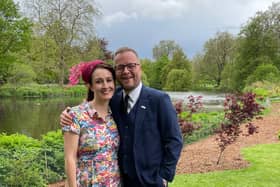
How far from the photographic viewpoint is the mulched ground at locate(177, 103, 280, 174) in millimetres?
6066

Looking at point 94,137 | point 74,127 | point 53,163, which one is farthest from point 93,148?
point 53,163

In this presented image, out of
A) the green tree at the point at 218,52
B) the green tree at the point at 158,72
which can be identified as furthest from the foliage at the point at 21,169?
the green tree at the point at 158,72

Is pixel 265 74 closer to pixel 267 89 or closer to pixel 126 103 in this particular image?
pixel 267 89

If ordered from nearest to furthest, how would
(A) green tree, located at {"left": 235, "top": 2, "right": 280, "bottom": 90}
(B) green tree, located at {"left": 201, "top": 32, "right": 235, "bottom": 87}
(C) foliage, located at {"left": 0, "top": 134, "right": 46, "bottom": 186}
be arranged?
1. (C) foliage, located at {"left": 0, "top": 134, "right": 46, "bottom": 186}
2. (A) green tree, located at {"left": 235, "top": 2, "right": 280, "bottom": 90}
3. (B) green tree, located at {"left": 201, "top": 32, "right": 235, "bottom": 87}

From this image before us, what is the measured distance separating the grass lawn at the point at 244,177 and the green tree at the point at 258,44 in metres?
28.1

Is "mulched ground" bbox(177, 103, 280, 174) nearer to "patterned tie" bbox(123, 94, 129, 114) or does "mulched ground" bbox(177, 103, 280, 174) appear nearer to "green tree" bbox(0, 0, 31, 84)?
"patterned tie" bbox(123, 94, 129, 114)

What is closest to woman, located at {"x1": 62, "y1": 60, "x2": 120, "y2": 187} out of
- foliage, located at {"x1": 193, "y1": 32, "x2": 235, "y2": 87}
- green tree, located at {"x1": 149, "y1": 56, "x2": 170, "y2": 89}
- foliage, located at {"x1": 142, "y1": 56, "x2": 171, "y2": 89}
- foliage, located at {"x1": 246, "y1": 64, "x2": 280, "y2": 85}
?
foliage, located at {"x1": 246, "y1": 64, "x2": 280, "y2": 85}

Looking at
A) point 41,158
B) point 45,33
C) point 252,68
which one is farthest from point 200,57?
point 41,158

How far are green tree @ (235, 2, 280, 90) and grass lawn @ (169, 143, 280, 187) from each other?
2813cm

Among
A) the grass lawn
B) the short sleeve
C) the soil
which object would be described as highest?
the short sleeve

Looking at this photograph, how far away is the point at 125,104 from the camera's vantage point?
2.11 meters

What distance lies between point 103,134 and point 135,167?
0.29 metres

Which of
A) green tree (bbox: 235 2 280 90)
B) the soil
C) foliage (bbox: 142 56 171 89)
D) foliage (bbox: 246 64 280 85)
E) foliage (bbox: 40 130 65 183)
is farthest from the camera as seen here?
foliage (bbox: 142 56 171 89)

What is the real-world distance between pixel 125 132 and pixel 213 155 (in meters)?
5.50
